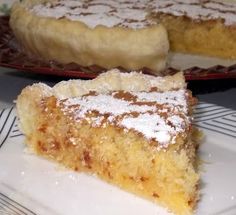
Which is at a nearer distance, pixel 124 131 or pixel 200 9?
pixel 124 131

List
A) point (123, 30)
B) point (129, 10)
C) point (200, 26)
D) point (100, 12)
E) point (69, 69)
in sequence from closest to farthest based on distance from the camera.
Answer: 1. point (69, 69)
2. point (123, 30)
3. point (100, 12)
4. point (129, 10)
5. point (200, 26)

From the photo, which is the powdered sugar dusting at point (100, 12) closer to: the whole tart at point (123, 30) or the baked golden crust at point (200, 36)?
the whole tart at point (123, 30)

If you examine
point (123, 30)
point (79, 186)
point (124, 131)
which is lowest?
point (79, 186)

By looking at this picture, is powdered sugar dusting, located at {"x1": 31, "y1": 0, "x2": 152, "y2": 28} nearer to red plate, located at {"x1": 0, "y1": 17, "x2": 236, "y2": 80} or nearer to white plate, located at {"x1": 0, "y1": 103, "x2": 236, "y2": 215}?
red plate, located at {"x1": 0, "y1": 17, "x2": 236, "y2": 80}

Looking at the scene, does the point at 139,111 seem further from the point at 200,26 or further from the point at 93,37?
the point at 200,26

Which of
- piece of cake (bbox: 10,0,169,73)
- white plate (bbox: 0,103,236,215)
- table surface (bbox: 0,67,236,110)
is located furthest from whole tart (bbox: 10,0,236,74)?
white plate (bbox: 0,103,236,215)

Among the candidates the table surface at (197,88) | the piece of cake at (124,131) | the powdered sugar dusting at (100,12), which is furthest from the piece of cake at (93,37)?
the piece of cake at (124,131)

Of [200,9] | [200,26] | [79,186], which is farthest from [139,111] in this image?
[200,9]
